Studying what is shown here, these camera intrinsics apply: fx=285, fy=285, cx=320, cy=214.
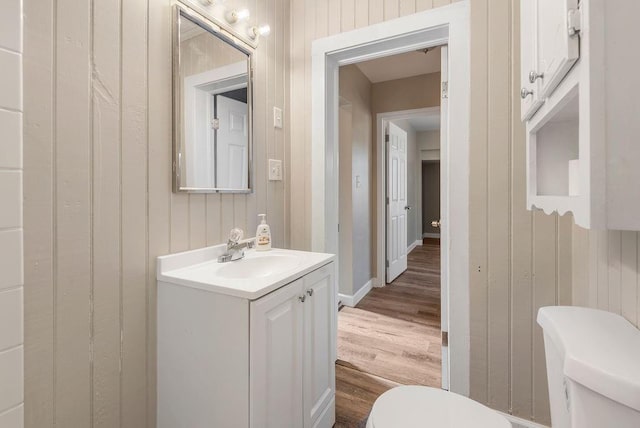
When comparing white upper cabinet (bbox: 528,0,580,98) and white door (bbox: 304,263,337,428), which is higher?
white upper cabinet (bbox: 528,0,580,98)

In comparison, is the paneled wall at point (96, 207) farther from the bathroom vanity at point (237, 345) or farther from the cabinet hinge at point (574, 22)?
the cabinet hinge at point (574, 22)

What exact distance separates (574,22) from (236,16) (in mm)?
1482

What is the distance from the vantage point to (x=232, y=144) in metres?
1.51

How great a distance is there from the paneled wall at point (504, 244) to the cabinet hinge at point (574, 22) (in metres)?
0.93

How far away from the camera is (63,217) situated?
900mm

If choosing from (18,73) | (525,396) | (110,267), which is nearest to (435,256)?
(525,396)

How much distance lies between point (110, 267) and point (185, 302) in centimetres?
29

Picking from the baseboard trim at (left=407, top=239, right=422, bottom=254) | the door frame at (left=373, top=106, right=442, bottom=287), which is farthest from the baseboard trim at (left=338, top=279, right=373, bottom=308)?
the baseboard trim at (left=407, top=239, right=422, bottom=254)

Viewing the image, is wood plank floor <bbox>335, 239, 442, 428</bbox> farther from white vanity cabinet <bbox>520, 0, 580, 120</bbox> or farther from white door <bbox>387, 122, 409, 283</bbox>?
white vanity cabinet <bbox>520, 0, 580, 120</bbox>

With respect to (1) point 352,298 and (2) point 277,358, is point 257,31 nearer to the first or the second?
(2) point 277,358

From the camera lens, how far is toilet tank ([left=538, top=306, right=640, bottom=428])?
1.59ft

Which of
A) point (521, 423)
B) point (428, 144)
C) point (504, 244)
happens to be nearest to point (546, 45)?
point (504, 244)

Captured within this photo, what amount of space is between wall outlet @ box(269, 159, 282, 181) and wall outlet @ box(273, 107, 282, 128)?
227 millimetres

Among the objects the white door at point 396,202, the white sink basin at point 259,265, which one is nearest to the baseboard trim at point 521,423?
the white sink basin at point 259,265
